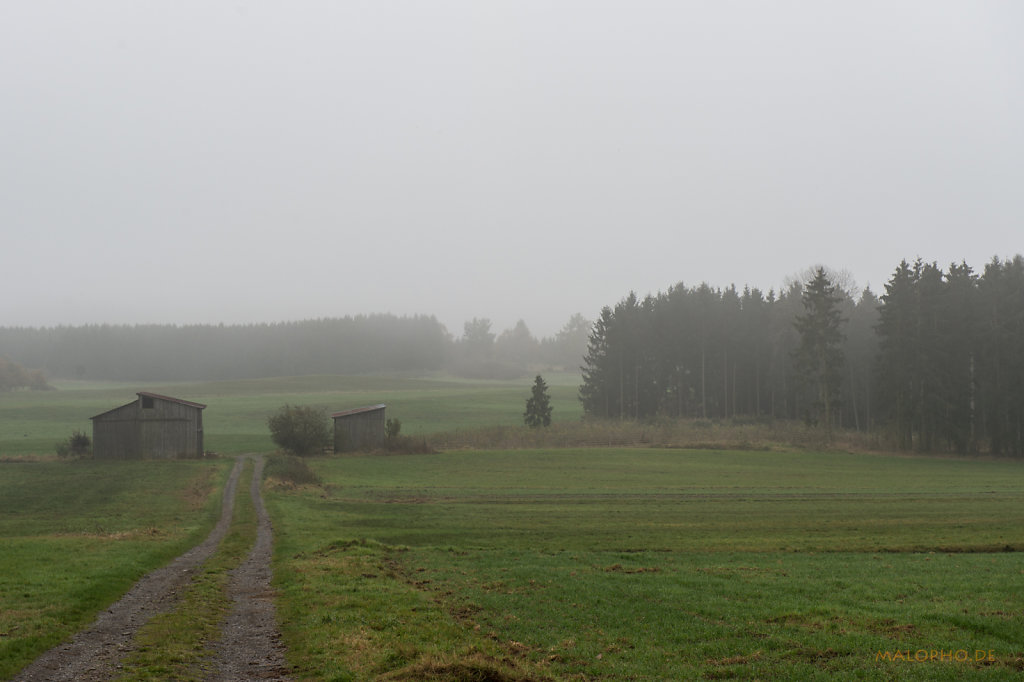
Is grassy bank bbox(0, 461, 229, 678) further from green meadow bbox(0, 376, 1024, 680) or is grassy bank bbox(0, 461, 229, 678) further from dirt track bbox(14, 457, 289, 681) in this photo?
dirt track bbox(14, 457, 289, 681)

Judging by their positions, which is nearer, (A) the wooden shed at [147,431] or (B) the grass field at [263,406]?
(A) the wooden shed at [147,431]

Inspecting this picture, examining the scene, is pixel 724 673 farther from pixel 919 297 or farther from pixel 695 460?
pixel 919 297

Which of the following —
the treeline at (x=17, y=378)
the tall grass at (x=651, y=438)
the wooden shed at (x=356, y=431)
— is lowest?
the tall grass at (x=651, y=438)

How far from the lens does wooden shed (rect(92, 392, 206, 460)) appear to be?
71.3 m

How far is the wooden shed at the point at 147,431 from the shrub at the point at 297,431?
25.5 ft

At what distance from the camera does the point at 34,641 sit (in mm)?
13320

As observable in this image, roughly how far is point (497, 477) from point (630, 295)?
78.9m

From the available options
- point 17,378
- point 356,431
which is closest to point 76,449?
point 356,431

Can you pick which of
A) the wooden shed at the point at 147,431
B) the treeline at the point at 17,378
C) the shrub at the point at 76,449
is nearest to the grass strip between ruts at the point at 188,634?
the wooden shed at the point at 147,431

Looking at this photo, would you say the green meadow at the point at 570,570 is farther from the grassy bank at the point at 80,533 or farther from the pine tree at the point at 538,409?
the pine tree at the point at 538,409

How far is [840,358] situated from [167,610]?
81.5 meters

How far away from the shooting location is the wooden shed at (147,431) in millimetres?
71312

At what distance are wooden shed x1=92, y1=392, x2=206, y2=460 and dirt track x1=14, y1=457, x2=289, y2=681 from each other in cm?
5271

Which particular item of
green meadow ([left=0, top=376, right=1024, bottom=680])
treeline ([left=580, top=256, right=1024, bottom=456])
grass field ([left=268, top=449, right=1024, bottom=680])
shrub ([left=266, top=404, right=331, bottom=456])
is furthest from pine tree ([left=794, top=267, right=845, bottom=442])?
shrub ([left=266, top=404, right=331, bottom=456])
